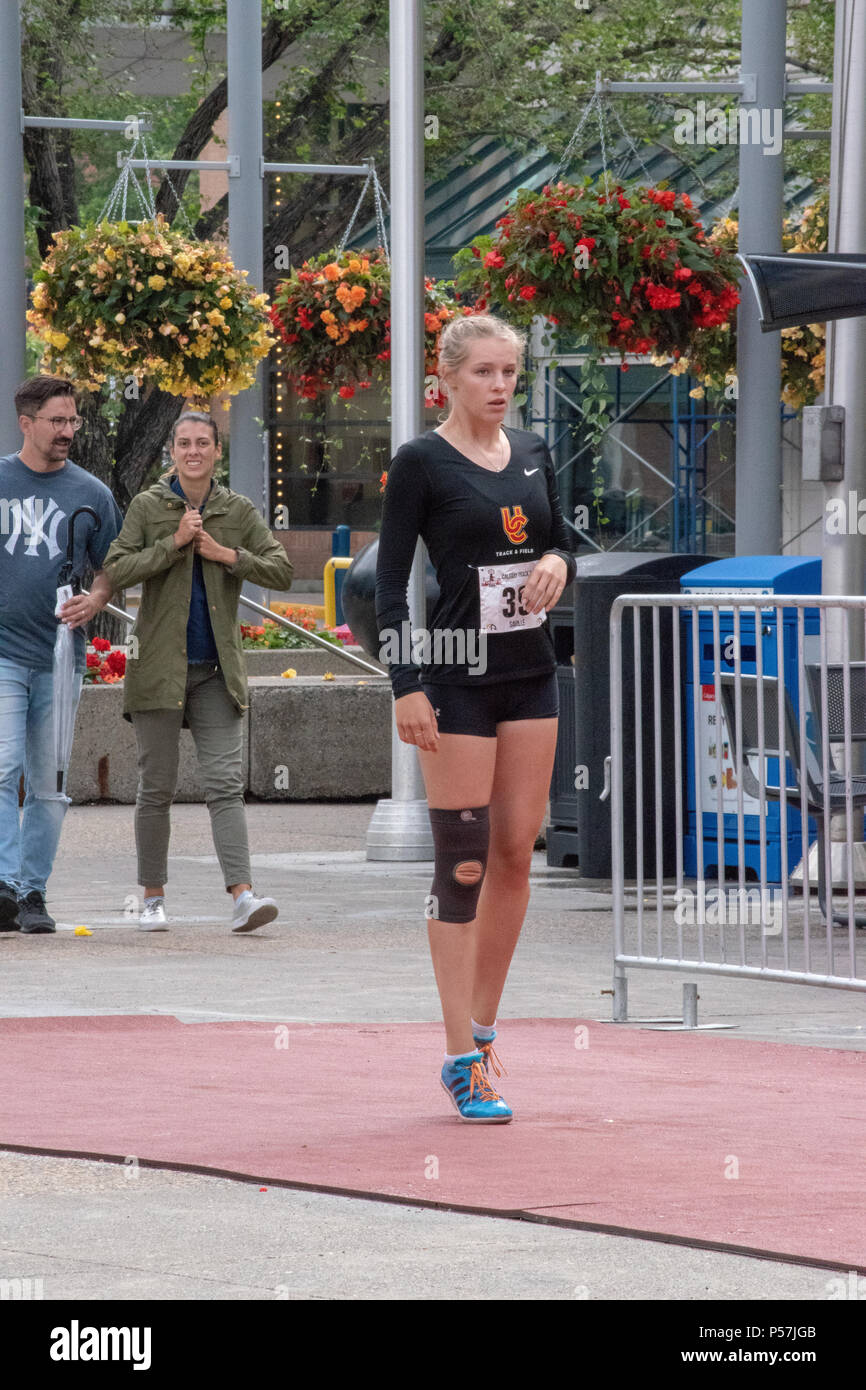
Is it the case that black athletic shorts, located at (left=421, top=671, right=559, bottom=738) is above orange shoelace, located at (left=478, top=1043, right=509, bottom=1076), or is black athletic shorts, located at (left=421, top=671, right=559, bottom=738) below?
above

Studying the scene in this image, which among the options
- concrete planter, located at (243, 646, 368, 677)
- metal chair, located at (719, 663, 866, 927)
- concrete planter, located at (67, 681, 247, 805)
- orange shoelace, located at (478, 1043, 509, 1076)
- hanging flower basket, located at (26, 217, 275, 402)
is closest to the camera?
orange shoelace, located at (478, 1043, 509, 1076)

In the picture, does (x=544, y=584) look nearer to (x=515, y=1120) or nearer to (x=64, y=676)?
(x=515, y=1120)

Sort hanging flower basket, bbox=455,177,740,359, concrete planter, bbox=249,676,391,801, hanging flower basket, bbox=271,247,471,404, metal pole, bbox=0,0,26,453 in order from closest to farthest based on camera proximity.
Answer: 1. hanging flower basket, bbox=455,177,740,359
2. concrete planter, bbox=249,676,391,801
3. metal pole, bbox=0,0,26,453
4. hanging flower basket, bbox=271,247,471,404

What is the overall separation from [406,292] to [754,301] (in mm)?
1801

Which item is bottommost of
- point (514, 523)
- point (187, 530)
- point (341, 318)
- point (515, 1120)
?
→ point (515, 1120)

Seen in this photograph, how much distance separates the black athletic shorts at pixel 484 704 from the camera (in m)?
5.33

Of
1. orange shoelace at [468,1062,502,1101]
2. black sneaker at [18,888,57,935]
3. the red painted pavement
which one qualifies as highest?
orange shoelace at [468,1062,502,1101]

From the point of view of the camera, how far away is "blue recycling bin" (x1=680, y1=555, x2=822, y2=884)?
7.24 m

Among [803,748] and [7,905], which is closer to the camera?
[803,748]

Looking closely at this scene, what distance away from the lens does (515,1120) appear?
542 centimetres

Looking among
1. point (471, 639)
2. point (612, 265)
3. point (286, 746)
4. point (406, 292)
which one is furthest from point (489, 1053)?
point (286, 746)

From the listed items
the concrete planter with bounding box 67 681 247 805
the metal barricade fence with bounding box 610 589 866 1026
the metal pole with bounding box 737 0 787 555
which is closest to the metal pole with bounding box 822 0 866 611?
Answer: the metal pole with bounding box 737 0 787 555

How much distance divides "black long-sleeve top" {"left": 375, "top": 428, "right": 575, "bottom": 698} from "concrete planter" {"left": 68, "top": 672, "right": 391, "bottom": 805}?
8.08m

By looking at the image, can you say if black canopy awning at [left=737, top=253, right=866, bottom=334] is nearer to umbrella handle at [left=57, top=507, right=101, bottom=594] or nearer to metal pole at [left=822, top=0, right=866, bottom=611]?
metal pole at [left=822, top=0, right=866, bottom=611]
